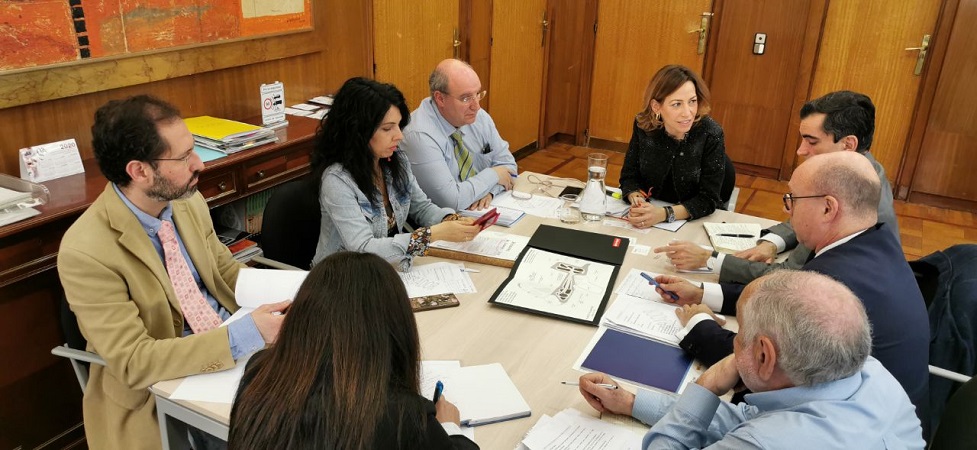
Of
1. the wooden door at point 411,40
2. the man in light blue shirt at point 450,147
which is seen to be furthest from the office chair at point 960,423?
the wooden door at point 411,40

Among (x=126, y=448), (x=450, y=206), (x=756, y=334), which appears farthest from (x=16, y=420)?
(x=756, y=334)

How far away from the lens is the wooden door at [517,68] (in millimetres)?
5520

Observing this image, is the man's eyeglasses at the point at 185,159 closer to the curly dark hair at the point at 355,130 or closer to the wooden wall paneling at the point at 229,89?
the curly dark hair at the point at 355,130

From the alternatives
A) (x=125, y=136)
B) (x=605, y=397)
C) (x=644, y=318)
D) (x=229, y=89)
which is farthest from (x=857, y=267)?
(x=229, y=89)

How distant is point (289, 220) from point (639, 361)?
1442 millimetres

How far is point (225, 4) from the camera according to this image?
3.31m

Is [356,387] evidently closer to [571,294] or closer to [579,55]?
[571,294]

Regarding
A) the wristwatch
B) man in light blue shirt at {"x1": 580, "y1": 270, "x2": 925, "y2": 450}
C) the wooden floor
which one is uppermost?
man in light blue shirt at {"x1": 580, "y1": 270, "x2": 925, "y2": 450}

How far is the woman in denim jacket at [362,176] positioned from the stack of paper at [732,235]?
98cm

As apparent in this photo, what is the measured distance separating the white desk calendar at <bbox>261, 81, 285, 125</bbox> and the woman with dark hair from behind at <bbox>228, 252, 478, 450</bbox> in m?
2.30

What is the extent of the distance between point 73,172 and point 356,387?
80.8 inches

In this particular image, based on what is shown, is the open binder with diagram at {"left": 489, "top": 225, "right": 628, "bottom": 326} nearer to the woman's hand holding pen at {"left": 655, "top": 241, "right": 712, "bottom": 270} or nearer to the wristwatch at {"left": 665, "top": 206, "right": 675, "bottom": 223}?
the woman's hand holding pen at {"left": 655, "top": 241, "right": 712, "bottom": 270}

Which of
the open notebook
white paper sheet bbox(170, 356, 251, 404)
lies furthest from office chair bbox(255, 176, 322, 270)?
the open notebook

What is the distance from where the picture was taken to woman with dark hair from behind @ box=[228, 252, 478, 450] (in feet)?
3.92
